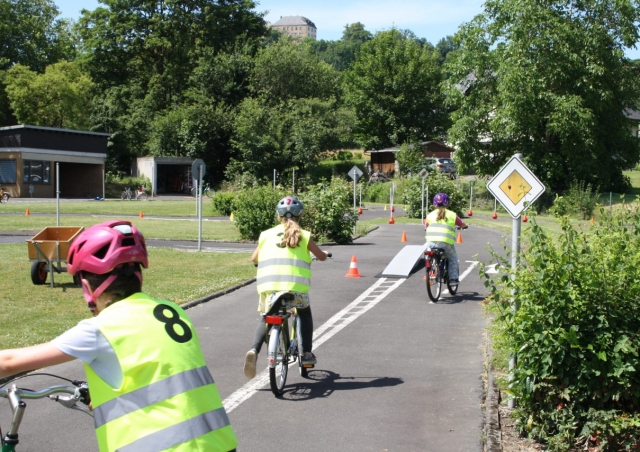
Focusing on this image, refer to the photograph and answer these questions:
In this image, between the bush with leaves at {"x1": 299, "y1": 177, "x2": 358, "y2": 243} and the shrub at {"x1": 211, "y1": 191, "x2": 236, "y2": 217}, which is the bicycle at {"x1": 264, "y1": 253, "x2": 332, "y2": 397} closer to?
the bush with leaves at {"x1": 299, "y1": 177, "x2": 358, "y2": 243}

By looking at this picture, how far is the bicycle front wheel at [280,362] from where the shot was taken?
7.25 metres

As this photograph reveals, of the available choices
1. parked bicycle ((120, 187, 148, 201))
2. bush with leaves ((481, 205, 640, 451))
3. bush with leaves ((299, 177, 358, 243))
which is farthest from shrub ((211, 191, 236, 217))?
bush with leaves ((481, 205, 640, 451))

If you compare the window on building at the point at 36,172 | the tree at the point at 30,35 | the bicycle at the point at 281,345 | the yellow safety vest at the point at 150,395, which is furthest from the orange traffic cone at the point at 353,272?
the tree at the point at 30,35

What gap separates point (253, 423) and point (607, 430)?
298 cm

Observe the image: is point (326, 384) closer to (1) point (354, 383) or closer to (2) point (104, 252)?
(1) point (354, 383)

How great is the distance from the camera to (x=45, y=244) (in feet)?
46.1

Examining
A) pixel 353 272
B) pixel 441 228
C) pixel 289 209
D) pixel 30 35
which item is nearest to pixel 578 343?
pixel 289 209

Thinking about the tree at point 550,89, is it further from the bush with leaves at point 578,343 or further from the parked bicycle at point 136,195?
the bush with leaves at point 578,343

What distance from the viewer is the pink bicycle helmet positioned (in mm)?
2887

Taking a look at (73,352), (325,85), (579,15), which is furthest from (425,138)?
(73,352)

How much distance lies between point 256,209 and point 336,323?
13.6 metres

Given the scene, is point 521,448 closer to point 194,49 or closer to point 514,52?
point 514,52

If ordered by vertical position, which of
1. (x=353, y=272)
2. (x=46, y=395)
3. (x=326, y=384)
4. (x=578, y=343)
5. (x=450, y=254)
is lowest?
(x=326, y=384)

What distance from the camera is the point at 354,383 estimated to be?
8031 millimetres
